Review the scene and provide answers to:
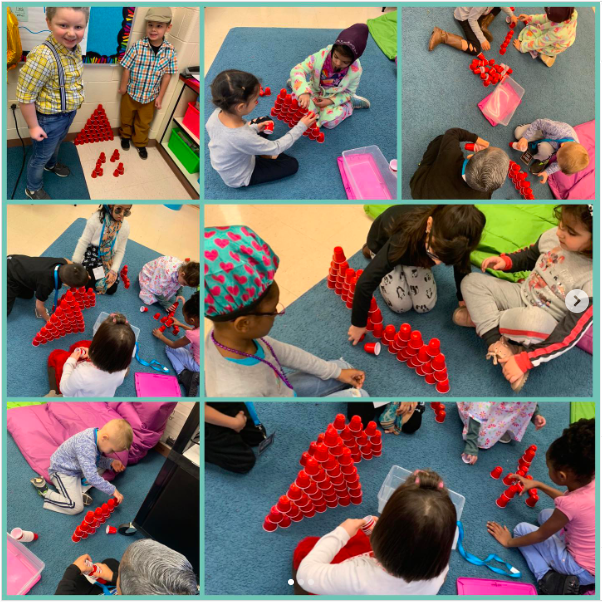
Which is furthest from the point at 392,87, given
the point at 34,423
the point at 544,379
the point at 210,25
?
the point at 34,423

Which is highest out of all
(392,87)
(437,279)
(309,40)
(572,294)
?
(309,40)

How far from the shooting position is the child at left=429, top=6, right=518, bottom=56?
2064 mm

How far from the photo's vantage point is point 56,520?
160 cm

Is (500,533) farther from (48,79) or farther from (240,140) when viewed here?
(48,79)

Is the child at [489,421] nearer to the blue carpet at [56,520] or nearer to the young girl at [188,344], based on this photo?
the young girl at [188,344]

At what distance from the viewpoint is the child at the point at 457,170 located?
1659 mm

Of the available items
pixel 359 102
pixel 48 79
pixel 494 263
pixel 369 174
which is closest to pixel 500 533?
pixel 494 263

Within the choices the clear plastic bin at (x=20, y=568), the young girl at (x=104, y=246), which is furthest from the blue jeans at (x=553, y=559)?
the young girl at (x=104, y=246)

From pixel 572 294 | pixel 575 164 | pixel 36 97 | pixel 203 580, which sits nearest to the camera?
pixel 203 580

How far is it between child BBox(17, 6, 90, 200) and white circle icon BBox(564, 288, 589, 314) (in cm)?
177

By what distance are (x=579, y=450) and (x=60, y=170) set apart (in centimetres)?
212

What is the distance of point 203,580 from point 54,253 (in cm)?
109

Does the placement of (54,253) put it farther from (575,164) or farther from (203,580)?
(575,164)

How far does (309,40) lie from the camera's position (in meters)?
2.31
